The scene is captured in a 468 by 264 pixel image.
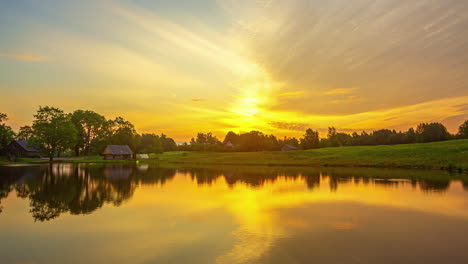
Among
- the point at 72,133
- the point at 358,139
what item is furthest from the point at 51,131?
the point at 358,139

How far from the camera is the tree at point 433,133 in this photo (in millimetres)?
121688

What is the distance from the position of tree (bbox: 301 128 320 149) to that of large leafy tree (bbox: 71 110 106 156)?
90165 mm

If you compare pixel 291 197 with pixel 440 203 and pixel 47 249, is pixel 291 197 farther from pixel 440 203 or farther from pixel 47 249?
pixel 47 249

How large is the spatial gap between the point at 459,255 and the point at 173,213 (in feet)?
47.4

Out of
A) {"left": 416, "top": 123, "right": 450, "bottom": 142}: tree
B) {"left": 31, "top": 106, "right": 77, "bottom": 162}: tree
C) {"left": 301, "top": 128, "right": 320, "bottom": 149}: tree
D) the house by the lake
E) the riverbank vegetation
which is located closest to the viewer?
the riverbank vegetation

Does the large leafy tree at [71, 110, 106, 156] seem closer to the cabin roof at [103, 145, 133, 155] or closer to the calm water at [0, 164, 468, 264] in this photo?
the cabin roof at [103, 145, 133, 155]

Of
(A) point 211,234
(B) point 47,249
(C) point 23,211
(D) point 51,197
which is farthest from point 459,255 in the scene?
(D) point 51,197

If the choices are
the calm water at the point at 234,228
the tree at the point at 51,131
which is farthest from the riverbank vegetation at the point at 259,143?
the calm water at the point at 234,228

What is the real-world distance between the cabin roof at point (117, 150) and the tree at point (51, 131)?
1733cm

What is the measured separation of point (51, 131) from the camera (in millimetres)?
81312

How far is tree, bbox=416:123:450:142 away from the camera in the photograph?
12169 centimetres

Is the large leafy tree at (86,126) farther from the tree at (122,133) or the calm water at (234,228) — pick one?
the calm water at (234,228)

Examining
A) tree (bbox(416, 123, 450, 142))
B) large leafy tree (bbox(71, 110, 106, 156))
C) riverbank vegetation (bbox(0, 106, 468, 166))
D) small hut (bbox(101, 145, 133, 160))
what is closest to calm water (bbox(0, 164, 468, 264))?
riverbank vegetation (bbox(0, 106, 468, 166))

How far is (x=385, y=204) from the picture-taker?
20703mm
